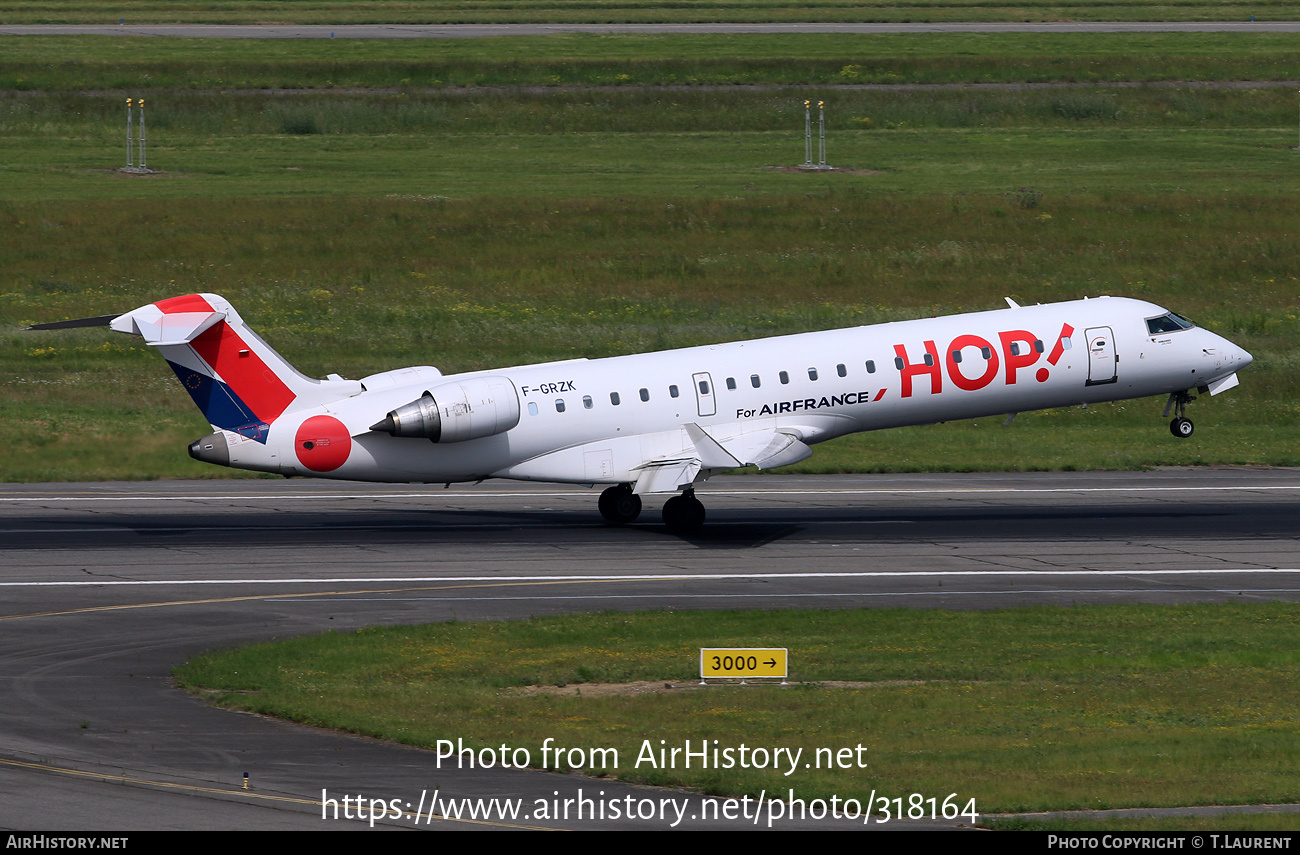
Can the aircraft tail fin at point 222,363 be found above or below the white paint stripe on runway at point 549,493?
above

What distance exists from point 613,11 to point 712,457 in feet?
325

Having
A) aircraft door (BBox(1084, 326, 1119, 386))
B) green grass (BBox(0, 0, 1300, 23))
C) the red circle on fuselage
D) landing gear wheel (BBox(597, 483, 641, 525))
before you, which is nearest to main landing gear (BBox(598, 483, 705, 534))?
landing gear wheel (BBox(597, 483, 641, 525))

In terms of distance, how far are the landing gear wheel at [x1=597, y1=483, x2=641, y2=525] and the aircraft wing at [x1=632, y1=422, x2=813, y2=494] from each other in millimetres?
1590

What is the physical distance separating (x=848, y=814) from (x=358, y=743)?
21.6 ft

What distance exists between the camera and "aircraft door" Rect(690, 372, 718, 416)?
117ft

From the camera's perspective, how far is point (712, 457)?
34500 millimetres

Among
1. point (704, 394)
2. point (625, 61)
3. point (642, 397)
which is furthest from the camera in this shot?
point (625, 61)

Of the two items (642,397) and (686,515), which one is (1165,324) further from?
(642,397)

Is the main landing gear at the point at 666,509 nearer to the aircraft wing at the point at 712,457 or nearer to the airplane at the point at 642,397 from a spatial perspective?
the airplane at the point at 642,397

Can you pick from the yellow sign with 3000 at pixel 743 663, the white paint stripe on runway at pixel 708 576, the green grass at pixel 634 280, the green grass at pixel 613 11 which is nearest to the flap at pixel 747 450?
the white paint stripe on runway at pixel 708 576

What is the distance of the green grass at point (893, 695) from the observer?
750 inches

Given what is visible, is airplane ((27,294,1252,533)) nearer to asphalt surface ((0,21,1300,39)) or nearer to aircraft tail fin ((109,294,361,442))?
aircraft tail fin ((109,294,361,442))

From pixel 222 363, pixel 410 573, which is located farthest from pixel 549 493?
pixel 222 363

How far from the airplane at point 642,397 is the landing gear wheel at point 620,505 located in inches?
1.6
